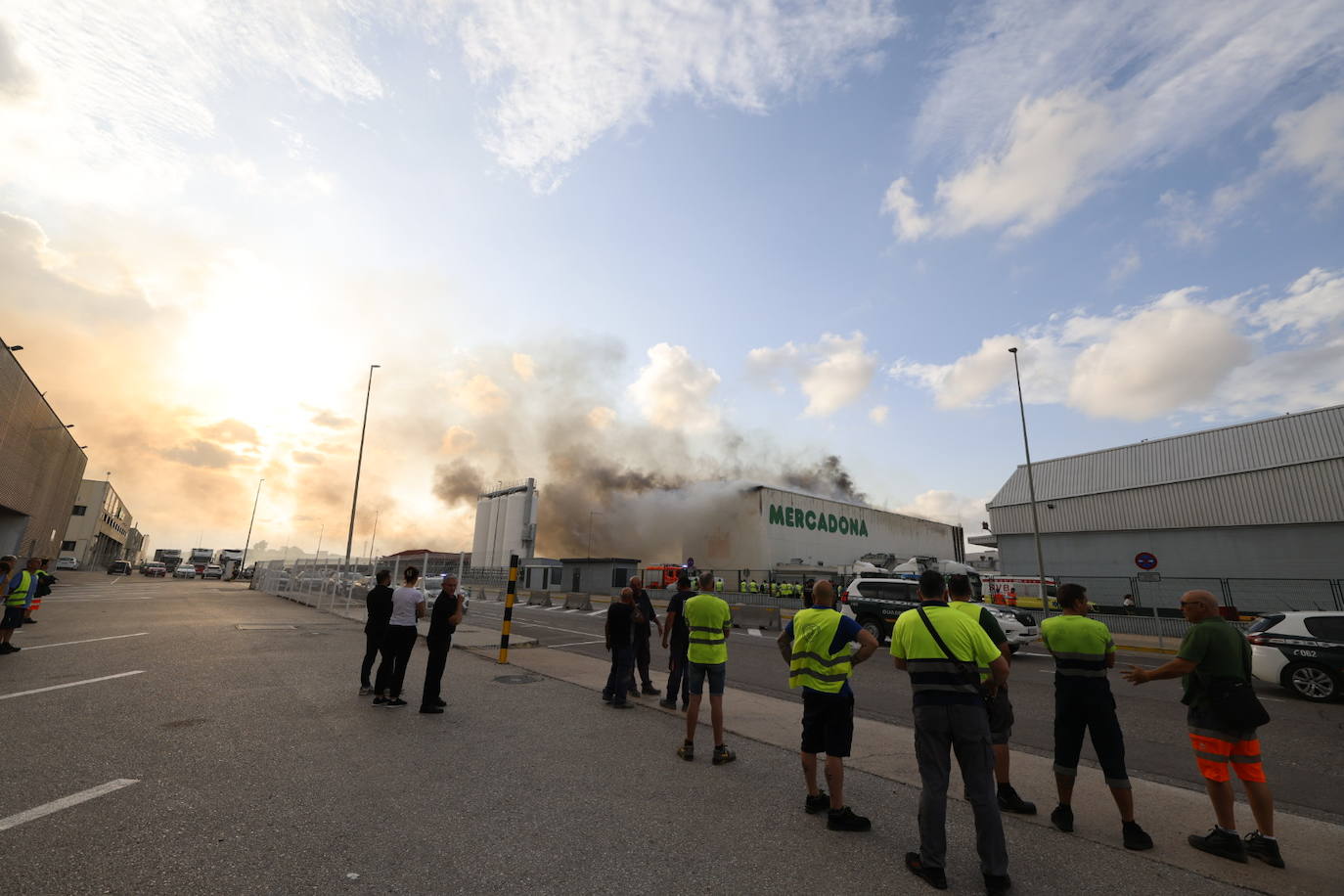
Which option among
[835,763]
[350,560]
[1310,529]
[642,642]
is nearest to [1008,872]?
[835,763]

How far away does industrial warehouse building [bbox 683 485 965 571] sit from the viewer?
49.8m

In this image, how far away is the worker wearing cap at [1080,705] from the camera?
4125mm

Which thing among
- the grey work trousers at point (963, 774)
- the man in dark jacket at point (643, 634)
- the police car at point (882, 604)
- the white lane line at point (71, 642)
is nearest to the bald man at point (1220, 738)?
the grey work trousers at point (963, 774)

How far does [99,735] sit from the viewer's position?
18.0ft

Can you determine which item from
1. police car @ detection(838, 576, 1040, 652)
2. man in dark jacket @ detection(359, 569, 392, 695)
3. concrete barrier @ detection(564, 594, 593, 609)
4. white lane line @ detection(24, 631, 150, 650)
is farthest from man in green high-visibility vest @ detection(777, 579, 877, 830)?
concrete barrier @ detection(564, 594, 593, 609)

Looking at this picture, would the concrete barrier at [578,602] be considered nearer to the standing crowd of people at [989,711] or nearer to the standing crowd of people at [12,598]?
the standing crowd of people at [12,598]

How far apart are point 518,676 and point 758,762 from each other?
5354 mm

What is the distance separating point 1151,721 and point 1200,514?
96.5 ft

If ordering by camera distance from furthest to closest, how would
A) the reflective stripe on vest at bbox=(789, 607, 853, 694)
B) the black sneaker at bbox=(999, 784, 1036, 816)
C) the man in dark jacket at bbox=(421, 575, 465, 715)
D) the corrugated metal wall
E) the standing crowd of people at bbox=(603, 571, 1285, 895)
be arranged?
the corrugated metal wall → the man in dark jacket at bbox=(421, 575, 465, 715) → the black sneaker at bbox=(999, 784, 1036, 816) → the reflective stripe on vest at bbox=(789, 607, 853, 694) → the standing crowd of people at bbox=(603, 571, 1285, 895)

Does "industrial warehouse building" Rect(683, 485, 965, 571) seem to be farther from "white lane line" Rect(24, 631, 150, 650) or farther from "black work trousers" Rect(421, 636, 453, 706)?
"black work trousers" Rect(421, 636, 453, 706)

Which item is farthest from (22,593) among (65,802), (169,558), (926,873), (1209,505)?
(169,558)

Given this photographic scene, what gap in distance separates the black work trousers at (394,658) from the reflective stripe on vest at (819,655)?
5.06m

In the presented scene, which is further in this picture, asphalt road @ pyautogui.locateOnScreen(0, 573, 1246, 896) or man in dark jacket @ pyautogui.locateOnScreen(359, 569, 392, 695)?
man in dark jacket @ pyautogui.locateOnScreen(359, 569, 392, 695)

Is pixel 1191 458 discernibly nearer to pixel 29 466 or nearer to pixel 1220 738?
pixel 1220 738
